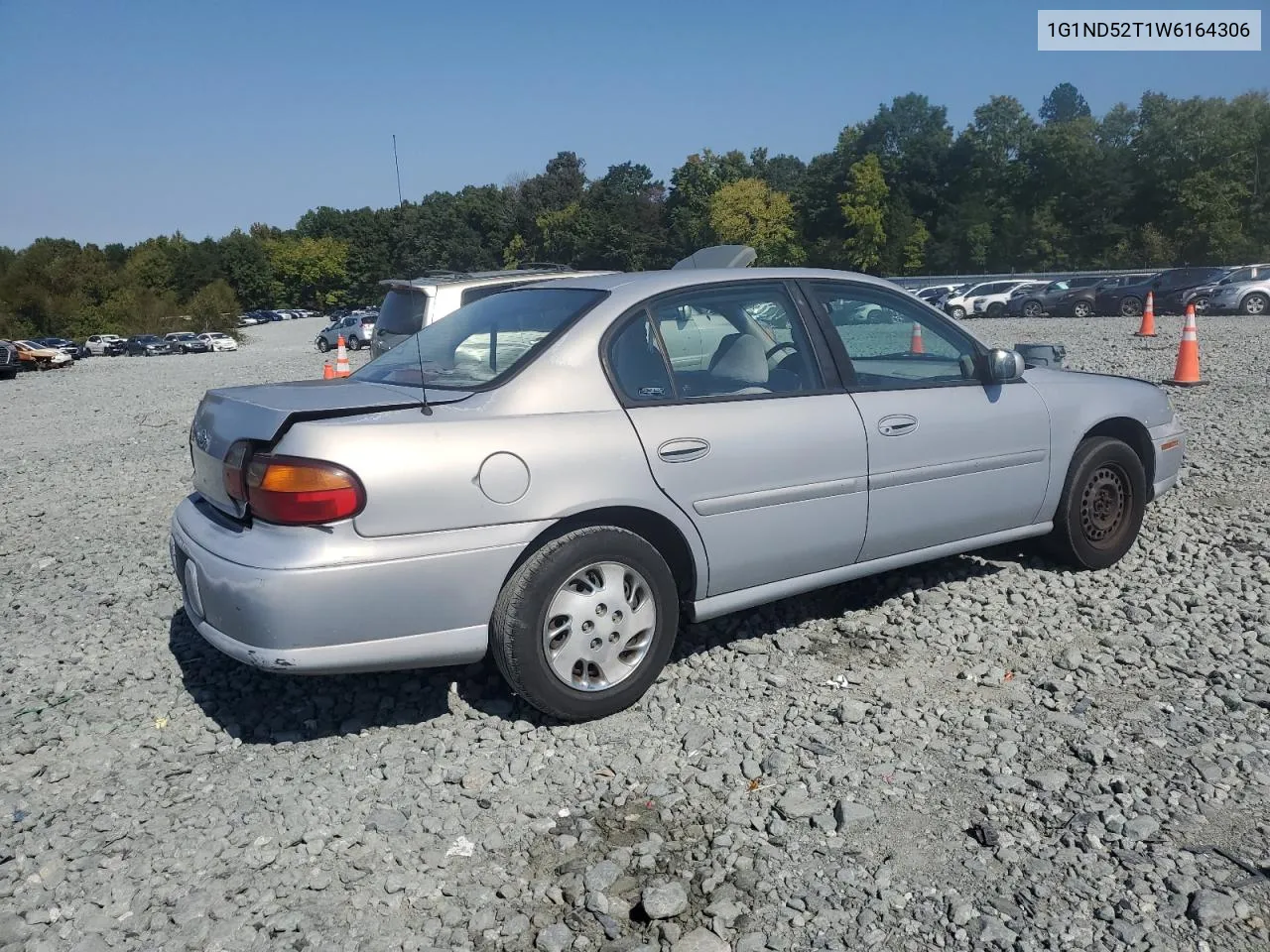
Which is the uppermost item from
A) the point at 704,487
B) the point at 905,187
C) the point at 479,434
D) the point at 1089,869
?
the point at 905,187

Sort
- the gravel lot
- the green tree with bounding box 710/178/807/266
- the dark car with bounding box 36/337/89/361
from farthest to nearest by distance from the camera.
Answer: the green tree with bounding box 710/178/807/266
the dark car with bounding box 36/337/89/361
the gravel lot

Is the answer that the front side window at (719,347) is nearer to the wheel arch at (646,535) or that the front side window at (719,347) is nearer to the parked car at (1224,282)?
the wheel arch at (646,535)

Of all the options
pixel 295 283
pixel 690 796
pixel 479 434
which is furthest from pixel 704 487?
pixel 295 283

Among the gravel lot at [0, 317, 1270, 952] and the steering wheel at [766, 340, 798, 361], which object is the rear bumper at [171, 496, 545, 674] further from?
the steering wheel at [766, 340, 798, 361]

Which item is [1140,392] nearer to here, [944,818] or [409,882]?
[944,818]

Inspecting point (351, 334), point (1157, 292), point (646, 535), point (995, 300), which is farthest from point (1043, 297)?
point (646, 535)

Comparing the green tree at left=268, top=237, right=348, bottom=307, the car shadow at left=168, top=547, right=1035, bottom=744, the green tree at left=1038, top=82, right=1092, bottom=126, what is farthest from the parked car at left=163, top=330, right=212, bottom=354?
the green tree at left=1038, top=82, right=1092, bottom=126

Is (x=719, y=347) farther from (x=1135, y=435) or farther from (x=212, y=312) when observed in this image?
(x=212, y=312)

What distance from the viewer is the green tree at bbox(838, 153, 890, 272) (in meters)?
79.1

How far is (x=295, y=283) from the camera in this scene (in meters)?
121

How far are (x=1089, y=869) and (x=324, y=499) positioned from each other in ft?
7.92

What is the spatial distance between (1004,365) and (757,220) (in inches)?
3372

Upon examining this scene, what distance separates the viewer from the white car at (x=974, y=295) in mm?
38219

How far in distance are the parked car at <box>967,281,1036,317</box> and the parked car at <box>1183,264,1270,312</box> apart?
8362 mm
